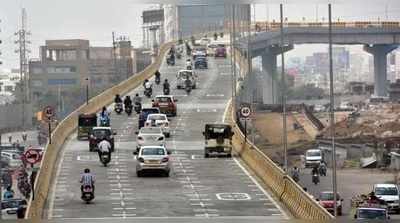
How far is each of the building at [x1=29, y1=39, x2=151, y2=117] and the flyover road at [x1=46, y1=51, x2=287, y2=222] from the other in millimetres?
17176

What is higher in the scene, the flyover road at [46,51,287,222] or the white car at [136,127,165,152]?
the white car at [136,127,165,152]

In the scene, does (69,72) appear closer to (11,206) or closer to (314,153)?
(314,153)

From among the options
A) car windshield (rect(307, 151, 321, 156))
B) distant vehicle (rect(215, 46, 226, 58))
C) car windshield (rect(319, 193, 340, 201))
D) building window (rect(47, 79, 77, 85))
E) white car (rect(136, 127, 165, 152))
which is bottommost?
car windshield (rect(307, 151, 321, 156))

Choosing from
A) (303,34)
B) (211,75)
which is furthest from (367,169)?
(303,34)

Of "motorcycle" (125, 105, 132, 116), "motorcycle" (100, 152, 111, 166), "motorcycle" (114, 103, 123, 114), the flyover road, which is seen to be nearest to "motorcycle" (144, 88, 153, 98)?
"motorcycle" (114, 103, 123, 114)

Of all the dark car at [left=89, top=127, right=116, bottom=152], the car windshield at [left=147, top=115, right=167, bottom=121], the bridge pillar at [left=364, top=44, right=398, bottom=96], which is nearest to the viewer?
the dark car at [left=89, top=127, right=116, bottom=152]

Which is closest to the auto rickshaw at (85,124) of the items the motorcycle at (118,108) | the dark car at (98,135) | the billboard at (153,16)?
the dark car at (98,135)

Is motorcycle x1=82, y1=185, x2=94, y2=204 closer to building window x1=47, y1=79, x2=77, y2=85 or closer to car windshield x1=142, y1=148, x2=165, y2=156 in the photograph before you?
car windshield x1=142, y1=148, x2=165, y2=156

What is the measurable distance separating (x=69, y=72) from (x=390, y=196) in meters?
46.8

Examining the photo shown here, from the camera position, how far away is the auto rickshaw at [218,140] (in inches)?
1135

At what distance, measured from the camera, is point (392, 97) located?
76062mm

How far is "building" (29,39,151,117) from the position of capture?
5853 cm

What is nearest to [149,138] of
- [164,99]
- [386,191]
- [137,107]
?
[386,191]

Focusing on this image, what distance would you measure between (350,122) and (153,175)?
3635 cm
